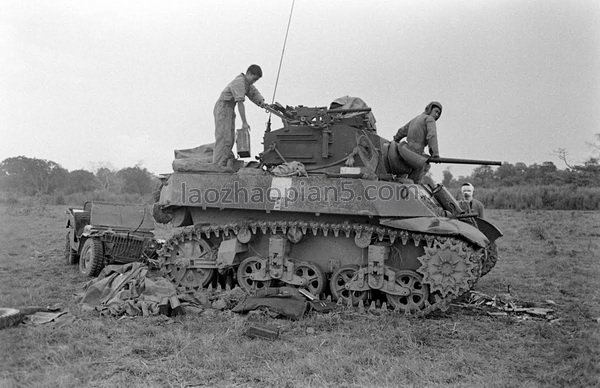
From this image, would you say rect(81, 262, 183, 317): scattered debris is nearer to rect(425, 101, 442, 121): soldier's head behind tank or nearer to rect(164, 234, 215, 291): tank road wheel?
rect(164, 234, 215, 291): tank road wheel

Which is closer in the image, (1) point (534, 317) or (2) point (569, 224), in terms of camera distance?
(1) point (534, 317)

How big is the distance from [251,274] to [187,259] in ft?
3.81

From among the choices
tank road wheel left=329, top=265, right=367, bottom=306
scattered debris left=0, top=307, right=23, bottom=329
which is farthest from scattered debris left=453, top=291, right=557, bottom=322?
scattered debris left=0, top=307, right=23, bottom=329

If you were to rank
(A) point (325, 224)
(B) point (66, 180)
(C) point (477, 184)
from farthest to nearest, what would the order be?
1. (C) point (477, 184)
2. (B) point (66, 180)
3. (A) point (325, 224)

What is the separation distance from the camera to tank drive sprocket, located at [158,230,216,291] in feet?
31.7

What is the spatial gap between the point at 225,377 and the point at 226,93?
5983mm

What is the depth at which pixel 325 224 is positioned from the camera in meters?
9.02

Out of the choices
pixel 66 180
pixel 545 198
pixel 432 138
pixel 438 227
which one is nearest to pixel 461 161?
pixel 432 138

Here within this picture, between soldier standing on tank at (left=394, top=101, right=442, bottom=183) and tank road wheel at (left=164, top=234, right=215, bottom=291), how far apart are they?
3896 mm

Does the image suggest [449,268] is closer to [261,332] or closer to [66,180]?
[261,332]

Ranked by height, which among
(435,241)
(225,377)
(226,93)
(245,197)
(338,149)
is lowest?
(225,377)

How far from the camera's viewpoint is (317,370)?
577cm

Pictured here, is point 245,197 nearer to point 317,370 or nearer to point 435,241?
point 435,241

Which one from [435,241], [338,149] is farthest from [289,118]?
[435,241]
